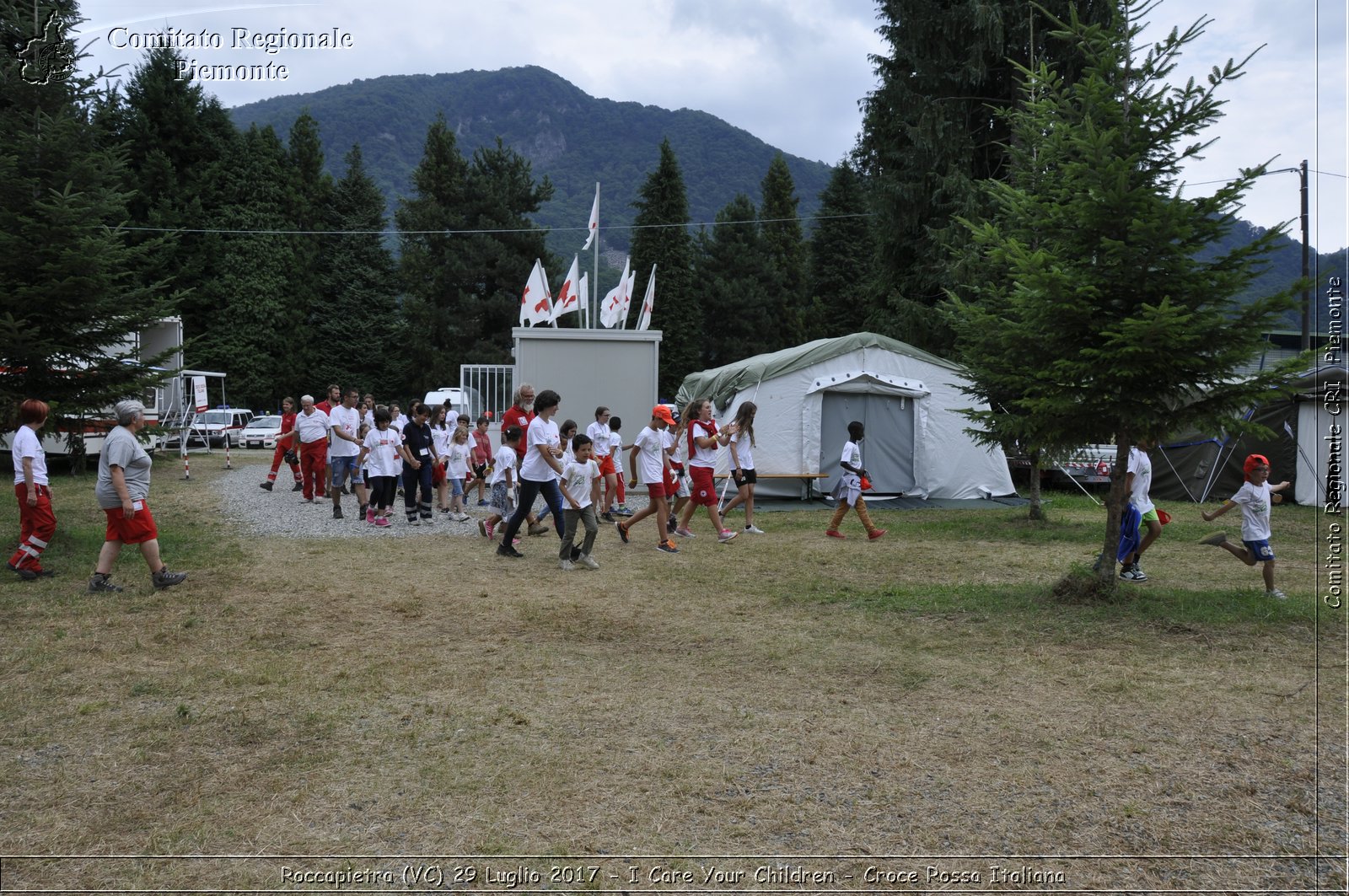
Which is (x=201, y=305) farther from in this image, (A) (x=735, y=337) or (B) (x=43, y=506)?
(B) (x=43, y=506)

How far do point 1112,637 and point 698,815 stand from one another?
4.43 m

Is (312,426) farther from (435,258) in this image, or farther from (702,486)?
(435,258)

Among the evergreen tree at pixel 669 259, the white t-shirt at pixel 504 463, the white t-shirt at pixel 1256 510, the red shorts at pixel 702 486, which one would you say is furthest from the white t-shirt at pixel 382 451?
the evergreen tree at pixel 669 259

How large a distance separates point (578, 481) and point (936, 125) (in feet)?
53.1

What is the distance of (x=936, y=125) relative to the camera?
22375 millimetres

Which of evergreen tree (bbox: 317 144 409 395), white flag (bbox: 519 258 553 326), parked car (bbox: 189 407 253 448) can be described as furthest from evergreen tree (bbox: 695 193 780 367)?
white flag (bbox: 519 258 553 326)

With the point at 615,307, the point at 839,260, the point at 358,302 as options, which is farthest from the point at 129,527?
the point at 839,260

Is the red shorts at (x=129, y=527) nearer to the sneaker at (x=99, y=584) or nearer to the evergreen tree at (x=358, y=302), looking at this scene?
the sneaker at (x=99, y=584)

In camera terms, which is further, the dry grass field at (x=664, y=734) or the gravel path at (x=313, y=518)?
the gravel path at (x=313, y=518)

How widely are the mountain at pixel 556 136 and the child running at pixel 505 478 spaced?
41.3m

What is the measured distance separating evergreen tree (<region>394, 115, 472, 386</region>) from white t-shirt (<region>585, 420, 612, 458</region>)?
36527 mm

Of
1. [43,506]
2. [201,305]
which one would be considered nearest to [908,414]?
[43,506]

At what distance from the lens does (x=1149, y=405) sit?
7.91m

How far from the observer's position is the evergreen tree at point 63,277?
34.1 ft
